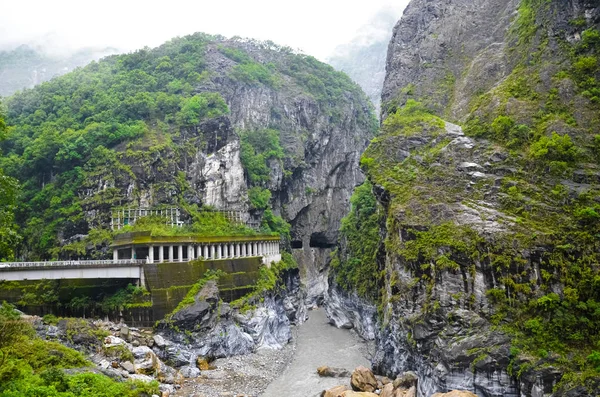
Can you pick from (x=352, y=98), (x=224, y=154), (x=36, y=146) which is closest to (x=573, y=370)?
(x=224, y=154)

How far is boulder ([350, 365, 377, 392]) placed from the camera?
30.7 meters

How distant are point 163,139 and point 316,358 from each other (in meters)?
30.4

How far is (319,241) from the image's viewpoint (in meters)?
81.6

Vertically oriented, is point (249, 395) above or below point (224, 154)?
below

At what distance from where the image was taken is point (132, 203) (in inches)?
1923

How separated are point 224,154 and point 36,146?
66.6 feet

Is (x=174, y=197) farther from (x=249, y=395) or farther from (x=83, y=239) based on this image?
(x=249, y=395)

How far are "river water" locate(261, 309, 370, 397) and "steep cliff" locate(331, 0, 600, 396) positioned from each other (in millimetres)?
4675

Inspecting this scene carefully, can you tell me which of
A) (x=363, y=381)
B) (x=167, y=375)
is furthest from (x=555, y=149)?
(x=167, y=375)

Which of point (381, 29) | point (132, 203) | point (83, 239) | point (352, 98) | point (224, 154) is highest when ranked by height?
point (381, 29)

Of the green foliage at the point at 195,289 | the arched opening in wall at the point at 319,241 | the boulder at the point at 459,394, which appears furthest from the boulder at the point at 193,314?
the arched opening in wall at the point at 319,241

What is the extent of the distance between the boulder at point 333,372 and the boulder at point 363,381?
138 inches

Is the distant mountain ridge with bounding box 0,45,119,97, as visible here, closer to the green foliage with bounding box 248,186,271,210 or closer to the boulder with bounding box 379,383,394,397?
the green foliage with bounding box 248,186,271,210

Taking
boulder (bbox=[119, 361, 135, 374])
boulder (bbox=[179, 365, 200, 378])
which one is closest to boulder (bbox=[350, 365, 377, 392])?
boulder (bbox=[179, 365, 200, 378])
